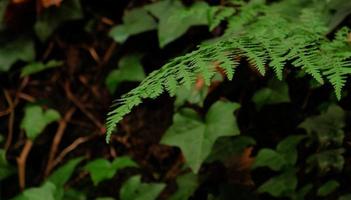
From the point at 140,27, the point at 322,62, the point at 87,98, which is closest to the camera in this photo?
the point at 322,62

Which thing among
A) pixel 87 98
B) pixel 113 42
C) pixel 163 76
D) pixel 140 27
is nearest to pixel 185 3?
pixel 140 27

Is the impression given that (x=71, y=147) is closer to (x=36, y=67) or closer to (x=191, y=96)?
(x=36, y=67)

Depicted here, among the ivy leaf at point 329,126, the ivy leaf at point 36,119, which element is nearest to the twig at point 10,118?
the ivy leaf at point 36,119

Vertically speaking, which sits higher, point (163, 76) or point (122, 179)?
point (163, 76)

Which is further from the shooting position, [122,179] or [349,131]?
[122,179]

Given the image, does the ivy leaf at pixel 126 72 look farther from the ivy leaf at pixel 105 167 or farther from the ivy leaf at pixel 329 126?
the ivy leaf at pixel 329 126

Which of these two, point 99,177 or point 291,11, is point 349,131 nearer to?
point 291,11

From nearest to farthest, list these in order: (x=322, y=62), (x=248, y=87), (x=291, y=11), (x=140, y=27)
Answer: (x=322, y=62) < (x=291, y=11) < (x=248, y=87) < (x=140, y=27)
